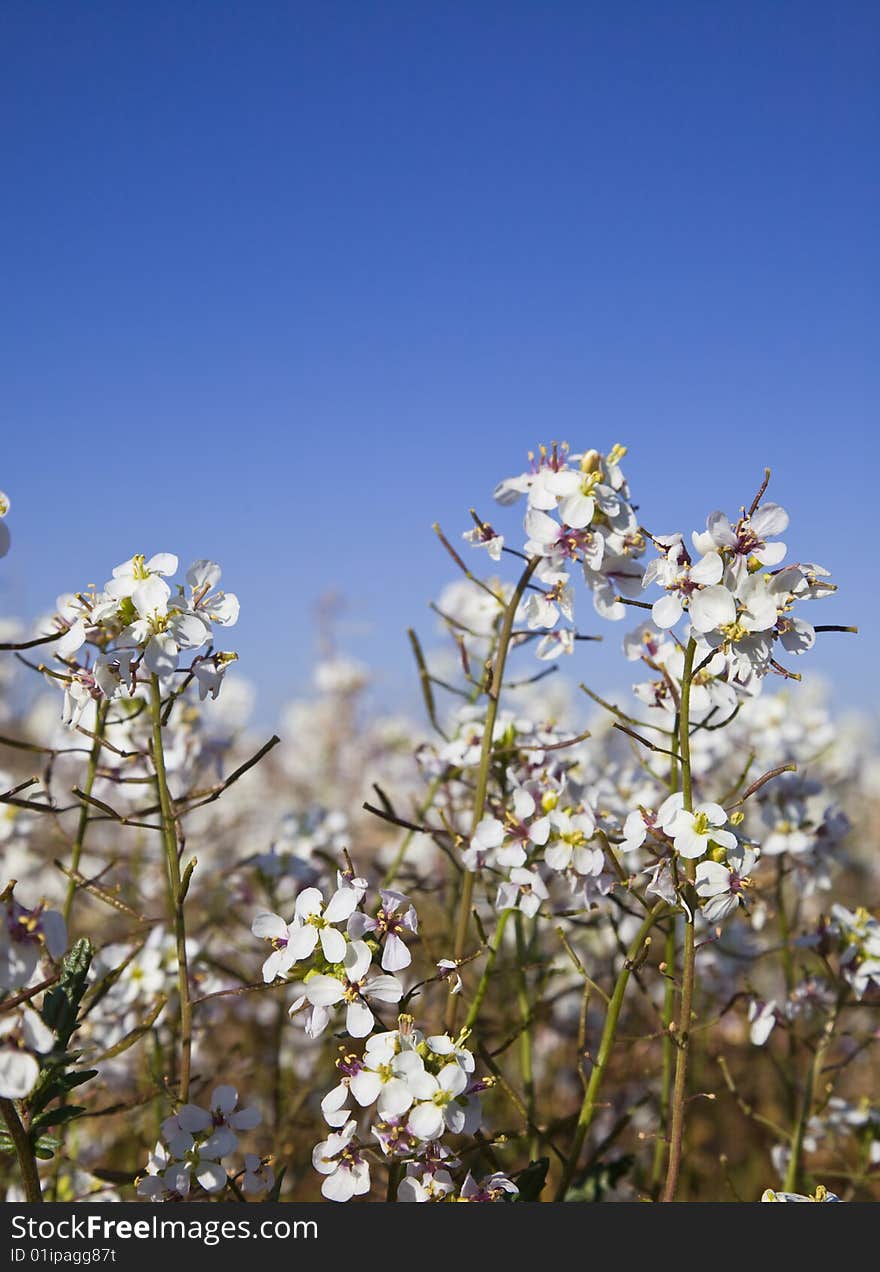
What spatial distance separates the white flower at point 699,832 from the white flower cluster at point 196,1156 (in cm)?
92

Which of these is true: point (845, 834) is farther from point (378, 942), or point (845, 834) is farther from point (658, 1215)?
point (378, 942)

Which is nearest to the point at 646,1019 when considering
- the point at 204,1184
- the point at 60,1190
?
the point at 60,1190

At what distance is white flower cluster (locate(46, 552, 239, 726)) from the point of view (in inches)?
68.1

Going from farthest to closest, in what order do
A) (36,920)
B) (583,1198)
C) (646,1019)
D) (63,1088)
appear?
(646,1019) → (583,1198) → (63,1088) → (36,920)

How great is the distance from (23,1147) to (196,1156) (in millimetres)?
344

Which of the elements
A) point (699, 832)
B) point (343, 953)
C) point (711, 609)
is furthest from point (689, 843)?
point (343, 953)

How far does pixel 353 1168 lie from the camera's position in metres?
1.65

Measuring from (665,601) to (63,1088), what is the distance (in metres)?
1.25

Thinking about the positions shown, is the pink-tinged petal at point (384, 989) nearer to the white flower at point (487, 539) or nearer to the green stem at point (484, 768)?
the green stem at point (484, 768)

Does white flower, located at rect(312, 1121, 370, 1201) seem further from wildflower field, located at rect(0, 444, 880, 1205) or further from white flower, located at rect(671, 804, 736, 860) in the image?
white flower, located at rect(671, 804, 736, 860)

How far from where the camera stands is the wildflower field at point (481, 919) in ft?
5.36

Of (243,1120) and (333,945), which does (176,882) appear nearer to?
(333,945)

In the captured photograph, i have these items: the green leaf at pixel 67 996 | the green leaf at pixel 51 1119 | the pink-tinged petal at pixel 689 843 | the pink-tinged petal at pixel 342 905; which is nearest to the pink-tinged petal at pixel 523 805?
the pink-tinged petal at pixel 689 843

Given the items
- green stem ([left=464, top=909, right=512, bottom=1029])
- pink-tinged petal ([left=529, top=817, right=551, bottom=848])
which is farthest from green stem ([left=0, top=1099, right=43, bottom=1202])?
pink-tinged petal ([left=529, top=817, right=551, bottom=848])
